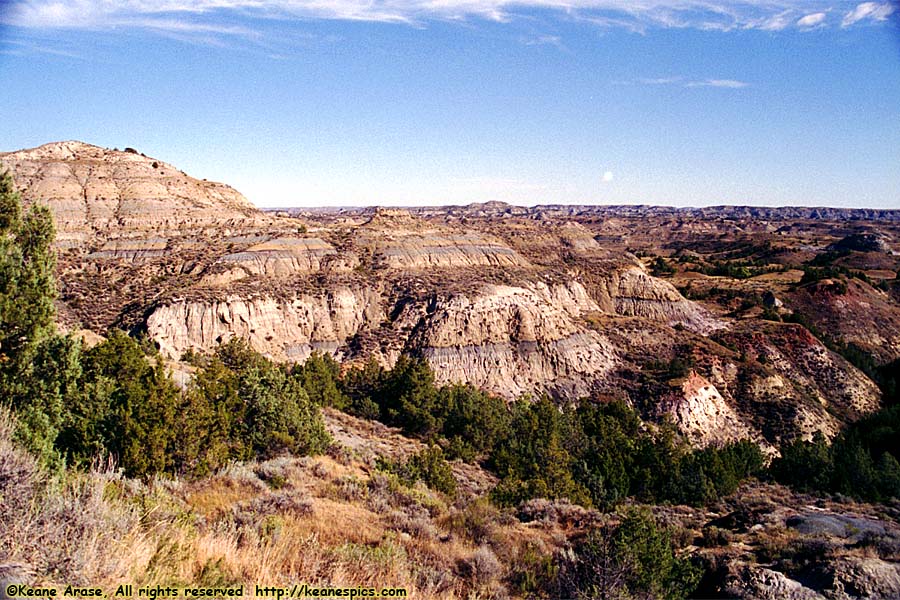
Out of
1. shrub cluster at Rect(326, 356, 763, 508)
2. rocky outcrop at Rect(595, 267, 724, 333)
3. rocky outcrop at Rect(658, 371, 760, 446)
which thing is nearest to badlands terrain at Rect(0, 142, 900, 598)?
rocky outcrop at Rect(658, 371, 760, 446)

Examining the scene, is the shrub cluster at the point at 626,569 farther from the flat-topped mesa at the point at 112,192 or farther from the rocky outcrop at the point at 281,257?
the flat-topped mesa at the point at 112,192

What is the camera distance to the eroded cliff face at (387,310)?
42844mm

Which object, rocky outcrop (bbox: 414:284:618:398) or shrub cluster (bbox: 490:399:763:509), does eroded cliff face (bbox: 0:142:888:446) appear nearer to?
rocky outcrop (bbox: 414:284:618:398)

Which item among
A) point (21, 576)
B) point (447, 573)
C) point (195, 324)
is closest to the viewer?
point (21, 576)

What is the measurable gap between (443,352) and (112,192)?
36.8 meters

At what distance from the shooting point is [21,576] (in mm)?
4844

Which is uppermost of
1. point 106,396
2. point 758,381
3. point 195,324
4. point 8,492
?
point 8,492

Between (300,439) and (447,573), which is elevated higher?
(447,573)

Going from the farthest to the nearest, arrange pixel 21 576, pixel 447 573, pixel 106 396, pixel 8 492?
pixel 106 396 → pixel 447 573 → pixel 8 492 → pixel 21 576

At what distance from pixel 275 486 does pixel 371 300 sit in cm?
3853

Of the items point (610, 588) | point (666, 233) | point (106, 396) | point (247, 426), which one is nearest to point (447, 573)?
point (610, 588)

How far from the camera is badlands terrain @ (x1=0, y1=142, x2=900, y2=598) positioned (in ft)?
29.9

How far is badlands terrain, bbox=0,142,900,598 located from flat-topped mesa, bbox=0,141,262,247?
0.82ft

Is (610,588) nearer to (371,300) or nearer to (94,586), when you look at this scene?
(94,586)
